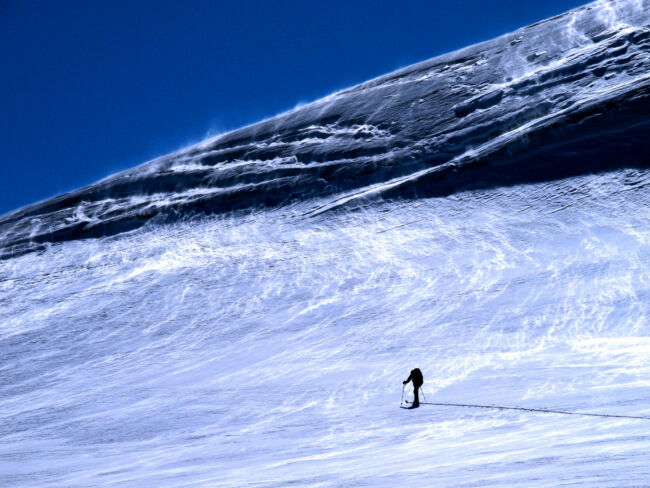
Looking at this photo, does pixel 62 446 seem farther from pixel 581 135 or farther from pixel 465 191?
pixel 581 135

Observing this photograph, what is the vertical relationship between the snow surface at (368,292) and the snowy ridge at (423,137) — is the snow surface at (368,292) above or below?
below

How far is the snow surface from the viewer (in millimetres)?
13227

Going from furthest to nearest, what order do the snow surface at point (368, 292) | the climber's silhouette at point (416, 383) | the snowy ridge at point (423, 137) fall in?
the snowy ridge at point (423, 137) → the climber's silhouette at point (416, 383) → the snow surface at point (368, 292)

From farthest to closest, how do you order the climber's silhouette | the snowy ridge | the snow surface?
the snowy ridge < the climber's silhouette < the snow surface

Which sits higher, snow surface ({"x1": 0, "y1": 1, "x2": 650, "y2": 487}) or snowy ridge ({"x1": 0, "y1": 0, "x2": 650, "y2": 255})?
snowy ridge ({"x1": 0, "y1": 0, "x2": 650, "y2": 255})

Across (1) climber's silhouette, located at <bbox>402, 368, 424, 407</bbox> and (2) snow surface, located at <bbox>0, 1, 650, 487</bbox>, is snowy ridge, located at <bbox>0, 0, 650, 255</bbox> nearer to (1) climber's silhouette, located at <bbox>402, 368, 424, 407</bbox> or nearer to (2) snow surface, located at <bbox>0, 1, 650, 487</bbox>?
(2) snow surface, located at <bbox>0, 1, 650, 487</bbox>

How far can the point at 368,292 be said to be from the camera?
25.7 metres

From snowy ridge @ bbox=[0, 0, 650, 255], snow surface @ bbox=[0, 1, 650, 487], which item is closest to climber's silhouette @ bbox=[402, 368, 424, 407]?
snow surface @ bbox=[0, 1, 650, 487]

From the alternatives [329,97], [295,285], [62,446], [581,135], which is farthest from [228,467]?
[329,97]

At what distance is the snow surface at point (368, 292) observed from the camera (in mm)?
13227

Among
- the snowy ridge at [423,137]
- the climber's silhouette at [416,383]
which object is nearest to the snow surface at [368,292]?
the snowy ridge at [423,137]

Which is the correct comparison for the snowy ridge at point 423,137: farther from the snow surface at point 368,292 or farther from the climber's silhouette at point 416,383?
the climber's silhouette at point 416,383

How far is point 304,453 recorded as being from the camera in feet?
43.2

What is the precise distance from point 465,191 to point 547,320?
41.4 feet
